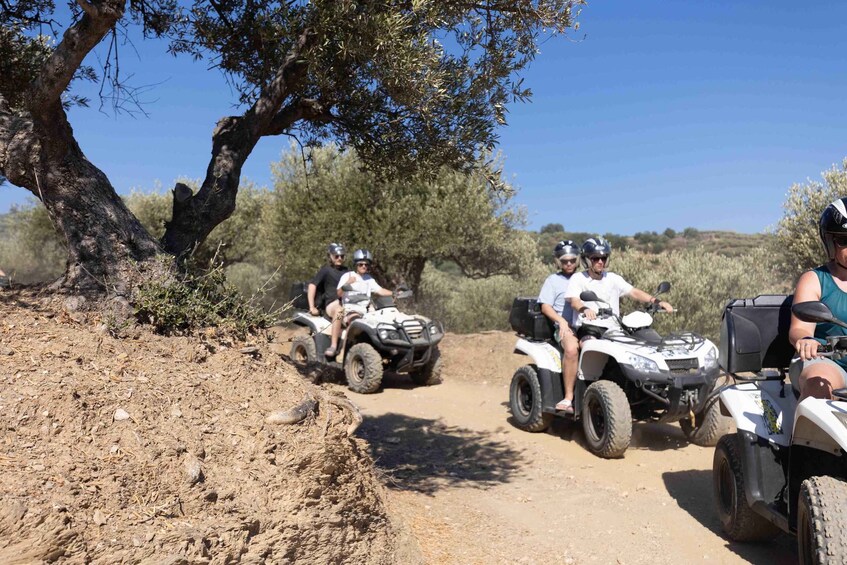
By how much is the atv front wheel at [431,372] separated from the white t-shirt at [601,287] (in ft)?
12.5

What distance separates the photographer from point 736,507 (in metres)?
4.56

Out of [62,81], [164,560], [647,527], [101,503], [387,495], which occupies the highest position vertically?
[62,81]

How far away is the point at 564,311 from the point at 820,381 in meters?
4.18

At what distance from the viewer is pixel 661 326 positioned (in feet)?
47.2

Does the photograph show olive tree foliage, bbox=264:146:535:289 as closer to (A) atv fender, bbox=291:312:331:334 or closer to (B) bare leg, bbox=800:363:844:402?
(A) atv fender, bbox=291:312:331:334

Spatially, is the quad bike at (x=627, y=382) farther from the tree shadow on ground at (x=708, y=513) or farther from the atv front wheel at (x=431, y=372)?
the atv front wheel at (x=431, y=372)

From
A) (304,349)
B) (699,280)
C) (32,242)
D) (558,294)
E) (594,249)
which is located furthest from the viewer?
(32,242)

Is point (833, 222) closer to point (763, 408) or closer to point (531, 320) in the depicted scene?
point (763, 408)

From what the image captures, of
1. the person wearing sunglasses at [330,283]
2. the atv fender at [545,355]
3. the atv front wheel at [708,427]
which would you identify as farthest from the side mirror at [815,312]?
the person wearing sunglasses at [330,283]

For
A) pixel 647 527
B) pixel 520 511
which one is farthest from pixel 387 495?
pixel 647 527

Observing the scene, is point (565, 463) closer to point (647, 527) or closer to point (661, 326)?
point (647, 527)

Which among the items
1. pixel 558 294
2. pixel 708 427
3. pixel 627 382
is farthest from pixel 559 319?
pixel 708 427

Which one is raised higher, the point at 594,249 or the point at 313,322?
the point at 594,249

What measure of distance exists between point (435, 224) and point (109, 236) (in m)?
12.6
